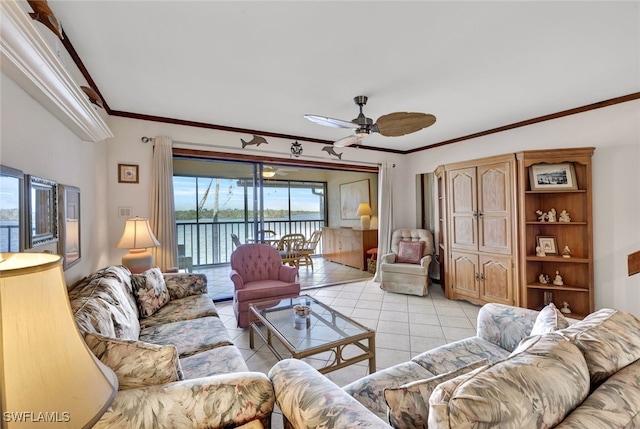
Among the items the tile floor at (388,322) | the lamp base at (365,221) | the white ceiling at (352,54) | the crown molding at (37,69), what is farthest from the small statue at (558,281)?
the crown molding at (37,69)

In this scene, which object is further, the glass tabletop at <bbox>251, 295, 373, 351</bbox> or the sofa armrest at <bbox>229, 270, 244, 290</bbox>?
the sofa armrest at <bbox>229, 270, 244, 290</bbox>

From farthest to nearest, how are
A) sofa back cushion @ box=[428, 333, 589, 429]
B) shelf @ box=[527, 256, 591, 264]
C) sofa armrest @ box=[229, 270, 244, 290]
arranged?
shelf @ box=[527, 256, 591, 264] < sofa armrest @ box=[229, 270, 244, 290] < sofa back cushion @ box=[428, 333, 589, 429]

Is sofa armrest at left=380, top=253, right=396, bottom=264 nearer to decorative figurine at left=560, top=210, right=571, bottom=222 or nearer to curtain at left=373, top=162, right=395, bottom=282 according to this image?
curtain at left=373, top=162, right=395, bottom=282

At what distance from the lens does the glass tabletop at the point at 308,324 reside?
2.05 m

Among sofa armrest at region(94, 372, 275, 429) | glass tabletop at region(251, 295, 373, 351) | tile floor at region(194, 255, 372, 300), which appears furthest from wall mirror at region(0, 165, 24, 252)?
tile floor at region(194, 255, 372, 300)

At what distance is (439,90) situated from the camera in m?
2.71

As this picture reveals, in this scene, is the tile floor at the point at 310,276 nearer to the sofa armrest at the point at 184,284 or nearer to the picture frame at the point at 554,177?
the sofa armrest at the point at 184,284

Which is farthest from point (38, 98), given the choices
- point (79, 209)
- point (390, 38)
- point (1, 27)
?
point (390, 38)

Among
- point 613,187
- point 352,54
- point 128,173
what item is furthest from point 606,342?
point 128,173

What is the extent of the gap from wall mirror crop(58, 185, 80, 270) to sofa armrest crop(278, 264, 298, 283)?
6.38 ft

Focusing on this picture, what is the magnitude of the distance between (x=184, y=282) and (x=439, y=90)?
3.17m

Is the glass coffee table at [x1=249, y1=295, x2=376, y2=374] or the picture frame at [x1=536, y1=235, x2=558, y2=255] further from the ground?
the picture frame at [x1=536, y1=235, x2=558, y2=255]

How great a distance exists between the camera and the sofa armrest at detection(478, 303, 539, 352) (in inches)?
68.3

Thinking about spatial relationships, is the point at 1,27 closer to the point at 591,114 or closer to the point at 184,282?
the point at 184,282
